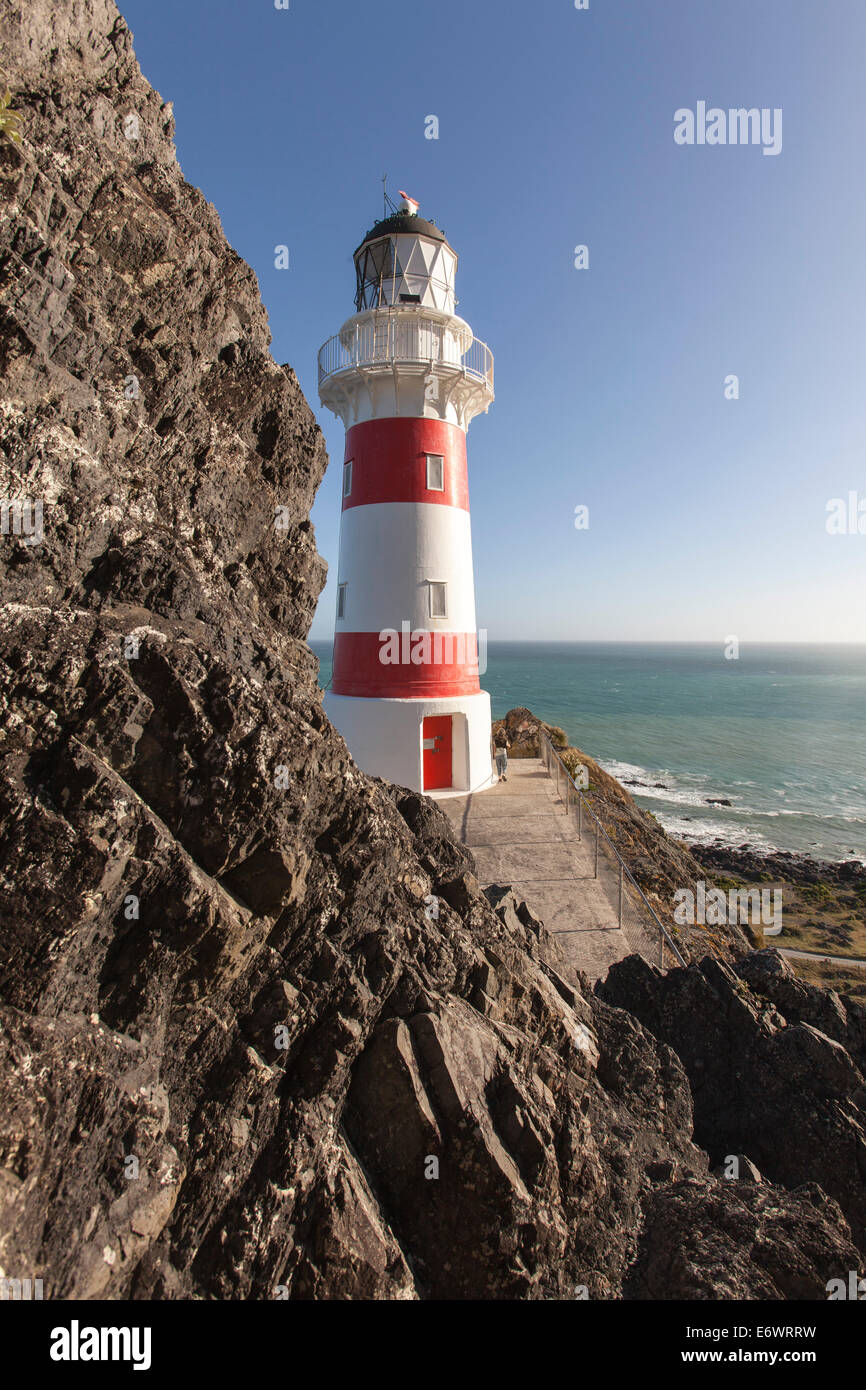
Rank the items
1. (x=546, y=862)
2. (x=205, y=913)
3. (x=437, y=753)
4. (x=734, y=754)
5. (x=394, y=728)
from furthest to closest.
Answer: (x=734, y=754) < (x=437, y=753) < (x=394, y=728) < (x=546, y=862) < (x=205, y=913)

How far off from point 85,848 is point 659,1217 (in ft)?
14.2

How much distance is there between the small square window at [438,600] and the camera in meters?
15.5

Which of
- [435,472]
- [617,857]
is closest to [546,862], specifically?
[617,857]

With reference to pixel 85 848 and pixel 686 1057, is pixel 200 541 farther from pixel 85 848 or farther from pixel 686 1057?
pixel 686 1057

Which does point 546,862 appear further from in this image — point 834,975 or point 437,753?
point 834,975

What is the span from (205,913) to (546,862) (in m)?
9.40

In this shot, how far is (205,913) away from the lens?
3527mm

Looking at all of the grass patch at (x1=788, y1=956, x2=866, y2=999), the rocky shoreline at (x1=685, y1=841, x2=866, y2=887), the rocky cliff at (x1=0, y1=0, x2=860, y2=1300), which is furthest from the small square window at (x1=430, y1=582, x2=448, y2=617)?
the rocky shoreline at (x1=685, y1=841, x2=866, y2=887)

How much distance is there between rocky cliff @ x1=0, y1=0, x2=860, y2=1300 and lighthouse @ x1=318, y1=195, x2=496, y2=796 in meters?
9.95

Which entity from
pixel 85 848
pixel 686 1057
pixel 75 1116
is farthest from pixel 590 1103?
pixel 85 848

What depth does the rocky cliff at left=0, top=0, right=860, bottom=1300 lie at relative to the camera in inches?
123

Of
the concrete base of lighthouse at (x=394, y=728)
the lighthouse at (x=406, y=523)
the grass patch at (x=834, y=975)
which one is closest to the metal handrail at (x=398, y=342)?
the lighthouse at (x=406, y=523)

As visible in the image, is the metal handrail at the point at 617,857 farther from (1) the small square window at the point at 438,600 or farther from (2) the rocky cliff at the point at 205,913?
(1) the small square window at the point at 438,600
